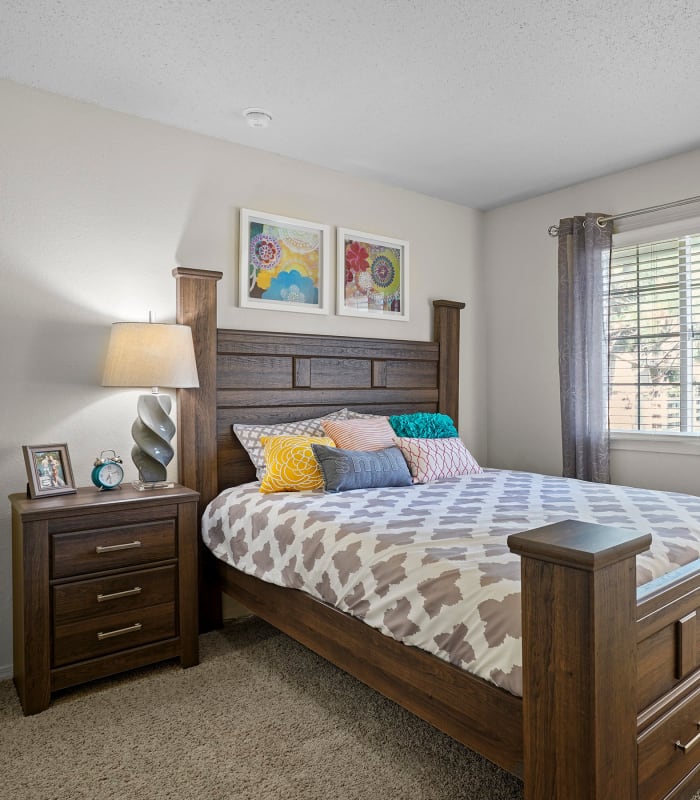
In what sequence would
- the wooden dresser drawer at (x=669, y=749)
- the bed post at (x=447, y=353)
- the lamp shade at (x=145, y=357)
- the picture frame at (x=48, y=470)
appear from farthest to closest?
1. the bed post at (x=447, y=353)
2. the lamp shade at (x=145, y=357)
3. the picture frame at (x=48, y=470)
4. the wooden dresser drawer at (x=669, y=749)

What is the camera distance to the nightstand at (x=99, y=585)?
216 cm

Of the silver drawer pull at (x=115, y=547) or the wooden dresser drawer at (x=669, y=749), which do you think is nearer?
the wooden dresser drawer at (x=669, y=749)

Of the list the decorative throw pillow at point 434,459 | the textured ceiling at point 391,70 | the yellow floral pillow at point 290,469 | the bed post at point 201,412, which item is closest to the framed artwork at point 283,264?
the bed post at point 201,412

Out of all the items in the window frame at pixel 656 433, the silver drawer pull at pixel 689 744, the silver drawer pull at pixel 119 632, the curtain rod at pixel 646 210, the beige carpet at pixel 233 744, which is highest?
the curtain rod at pixel 646 210

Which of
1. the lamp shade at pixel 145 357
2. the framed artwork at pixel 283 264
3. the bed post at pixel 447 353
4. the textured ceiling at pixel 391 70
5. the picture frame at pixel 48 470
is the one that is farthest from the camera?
the bed post at pixel 447 353

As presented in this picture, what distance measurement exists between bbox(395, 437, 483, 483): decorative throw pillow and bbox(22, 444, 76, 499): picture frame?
1582 millimetres

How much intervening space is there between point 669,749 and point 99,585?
1.97 meters

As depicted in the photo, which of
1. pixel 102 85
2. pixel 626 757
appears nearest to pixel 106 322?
pixel 102 85

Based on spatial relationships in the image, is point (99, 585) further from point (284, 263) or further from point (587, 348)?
point (587, 348)

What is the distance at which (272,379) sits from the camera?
3.22 m

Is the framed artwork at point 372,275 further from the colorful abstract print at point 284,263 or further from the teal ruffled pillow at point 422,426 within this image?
the teal ruffled pillow at point 422,426

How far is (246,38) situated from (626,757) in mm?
2534

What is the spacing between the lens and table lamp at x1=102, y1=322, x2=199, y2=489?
8.21ft

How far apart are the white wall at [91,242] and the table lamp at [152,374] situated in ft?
0.76
